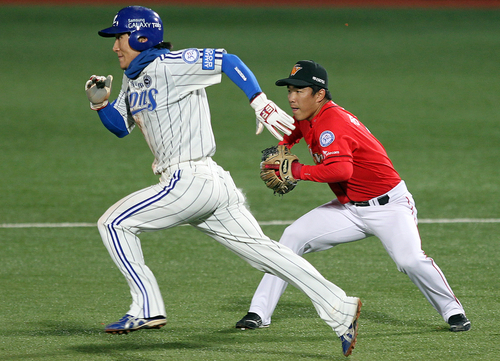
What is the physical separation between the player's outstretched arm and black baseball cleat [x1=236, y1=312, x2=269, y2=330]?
4.63 feet

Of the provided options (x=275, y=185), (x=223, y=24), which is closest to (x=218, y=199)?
(x=275, y=185)

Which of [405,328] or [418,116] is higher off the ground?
[418,116]

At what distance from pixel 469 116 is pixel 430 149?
3.00m

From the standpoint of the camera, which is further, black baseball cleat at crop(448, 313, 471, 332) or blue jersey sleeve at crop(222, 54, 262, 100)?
black baseball cleat at crop(448, 313, 471, 332)

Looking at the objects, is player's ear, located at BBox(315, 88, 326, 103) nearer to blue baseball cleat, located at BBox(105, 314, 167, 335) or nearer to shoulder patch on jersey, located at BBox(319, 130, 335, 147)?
shoulder patch on jersey, located at BBox(319, 130, 335, 147)

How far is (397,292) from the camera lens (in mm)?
6078

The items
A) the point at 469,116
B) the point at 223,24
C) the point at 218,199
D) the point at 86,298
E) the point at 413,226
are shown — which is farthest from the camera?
the point at 223,24

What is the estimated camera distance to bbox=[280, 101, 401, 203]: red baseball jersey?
194 inches

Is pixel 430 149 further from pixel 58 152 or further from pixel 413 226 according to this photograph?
pixel 413 226

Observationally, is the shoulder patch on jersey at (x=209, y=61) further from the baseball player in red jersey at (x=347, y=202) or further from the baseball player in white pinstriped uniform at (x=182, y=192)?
the baseball player in red jersey at (x=347, y=202)

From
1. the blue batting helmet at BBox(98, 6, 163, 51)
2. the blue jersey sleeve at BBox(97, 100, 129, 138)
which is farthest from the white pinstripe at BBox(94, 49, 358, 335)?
the blue jersey sleeve at BBox(97, 100, 129, 138)

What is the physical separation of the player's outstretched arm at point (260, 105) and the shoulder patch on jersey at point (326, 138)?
1.87 ft

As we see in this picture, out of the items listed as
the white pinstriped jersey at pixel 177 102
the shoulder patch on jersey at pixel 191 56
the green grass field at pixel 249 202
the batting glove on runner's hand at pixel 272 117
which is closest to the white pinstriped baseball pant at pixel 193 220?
the white pinstriped jersey at pixel 177 102

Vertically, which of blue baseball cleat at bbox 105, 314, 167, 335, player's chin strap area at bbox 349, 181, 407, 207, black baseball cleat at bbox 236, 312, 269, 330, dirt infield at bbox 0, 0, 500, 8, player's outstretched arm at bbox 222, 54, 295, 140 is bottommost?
black baseball cleat at bbox 236, 312, 269, 330
